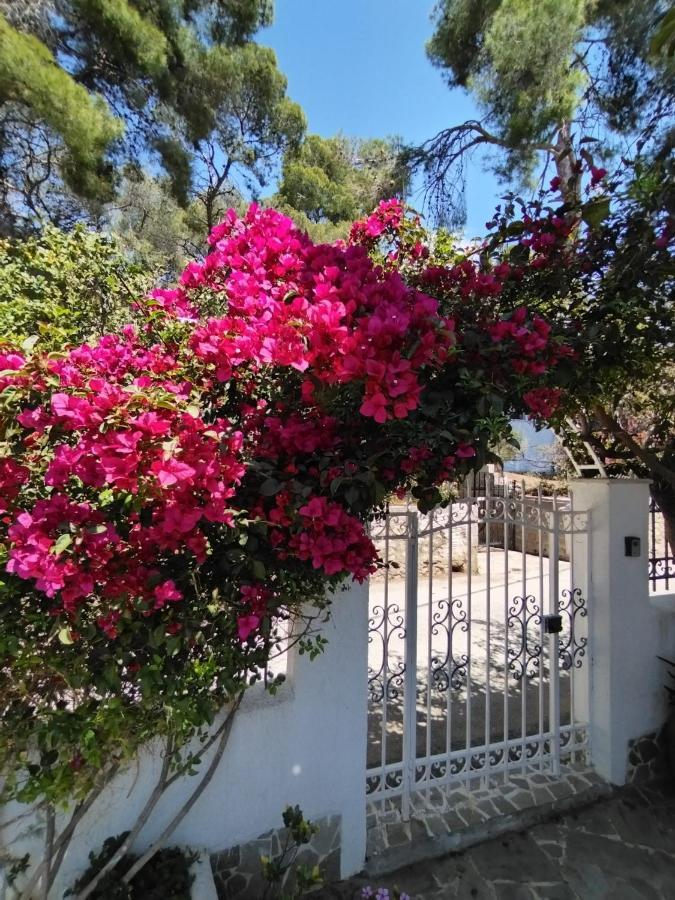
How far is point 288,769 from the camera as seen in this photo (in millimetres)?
2439

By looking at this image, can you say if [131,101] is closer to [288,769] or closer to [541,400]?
[541,400]

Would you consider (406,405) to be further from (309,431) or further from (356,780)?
(356,780)

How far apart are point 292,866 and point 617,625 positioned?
2545 millimetres

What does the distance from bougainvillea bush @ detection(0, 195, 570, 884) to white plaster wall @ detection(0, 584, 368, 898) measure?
53 centimetres

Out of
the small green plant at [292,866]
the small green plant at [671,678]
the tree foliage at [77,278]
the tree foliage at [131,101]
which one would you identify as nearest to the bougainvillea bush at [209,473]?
the tree foliage at [77,278]

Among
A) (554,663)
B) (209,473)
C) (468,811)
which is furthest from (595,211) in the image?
(468,811)

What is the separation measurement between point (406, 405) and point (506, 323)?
0.77m

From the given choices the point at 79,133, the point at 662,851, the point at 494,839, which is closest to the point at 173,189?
the point at 79,133

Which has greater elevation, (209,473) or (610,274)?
(610,274)

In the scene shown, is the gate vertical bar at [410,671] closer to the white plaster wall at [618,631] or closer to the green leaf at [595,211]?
the white plaster wall at [618,631]

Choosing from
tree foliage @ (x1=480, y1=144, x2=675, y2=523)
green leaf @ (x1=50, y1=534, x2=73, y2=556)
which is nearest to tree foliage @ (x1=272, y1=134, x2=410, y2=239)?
tree foliage @ (x1=480, y1=144, x2=675, y2=523)

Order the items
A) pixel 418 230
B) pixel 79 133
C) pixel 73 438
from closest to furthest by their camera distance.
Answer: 1. pixel 73 438
2. pixel 418 230
3. pixel 79 133

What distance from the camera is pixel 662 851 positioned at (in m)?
2.86

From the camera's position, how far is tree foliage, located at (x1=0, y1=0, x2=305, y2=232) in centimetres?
579
